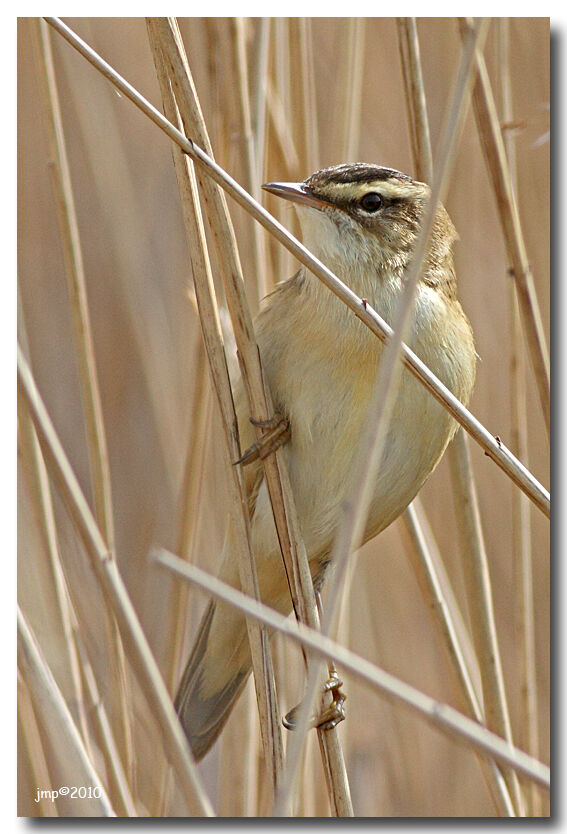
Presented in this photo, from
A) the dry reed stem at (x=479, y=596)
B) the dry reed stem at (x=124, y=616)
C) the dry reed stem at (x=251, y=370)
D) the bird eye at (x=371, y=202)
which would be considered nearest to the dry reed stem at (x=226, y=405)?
the dry reed stem at (x=251, y=370)

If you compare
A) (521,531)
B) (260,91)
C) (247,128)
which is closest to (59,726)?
(521,531)

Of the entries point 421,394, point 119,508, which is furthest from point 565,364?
point 119,508

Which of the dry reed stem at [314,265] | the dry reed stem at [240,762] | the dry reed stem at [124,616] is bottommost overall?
the dry reed stem at [240,762]

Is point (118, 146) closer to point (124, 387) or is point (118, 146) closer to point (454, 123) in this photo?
point (124, 387)

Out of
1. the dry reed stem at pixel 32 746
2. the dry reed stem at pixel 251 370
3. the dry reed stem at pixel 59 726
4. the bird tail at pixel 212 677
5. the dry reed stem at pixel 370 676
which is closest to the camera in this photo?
the dry reed stem at pixel 370 676

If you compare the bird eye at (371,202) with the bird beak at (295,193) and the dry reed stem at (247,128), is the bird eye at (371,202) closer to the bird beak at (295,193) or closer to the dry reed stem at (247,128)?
the bird beak at (295,193)

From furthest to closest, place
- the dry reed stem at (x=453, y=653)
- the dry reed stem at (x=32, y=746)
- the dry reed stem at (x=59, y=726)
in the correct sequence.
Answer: the dry reed stem at (x=453, y=653) → the dry reed stem at (x=32, y=746) → the dry reed stem at (x=59, y=726)

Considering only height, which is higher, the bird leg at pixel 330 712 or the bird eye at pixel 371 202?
the bird eye at pixel 371 202
